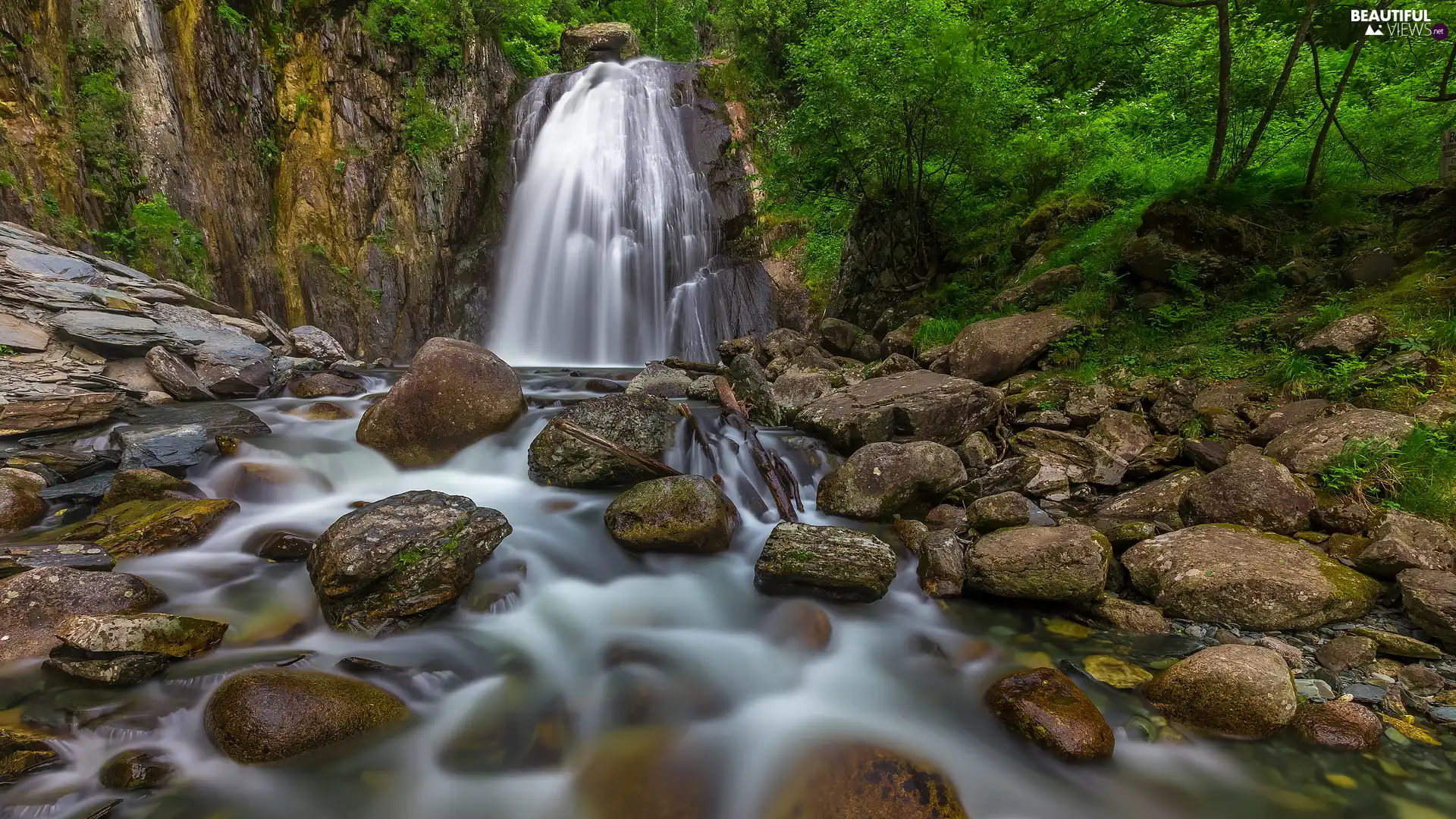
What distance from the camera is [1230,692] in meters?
2.88

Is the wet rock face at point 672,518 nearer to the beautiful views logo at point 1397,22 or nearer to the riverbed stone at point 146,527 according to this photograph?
the riverbed stone at point 146,527

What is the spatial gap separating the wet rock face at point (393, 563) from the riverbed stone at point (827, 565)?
2.13 meters

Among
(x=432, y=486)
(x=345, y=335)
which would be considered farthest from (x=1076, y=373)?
(x=345, y=335)

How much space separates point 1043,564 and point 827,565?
1442mm

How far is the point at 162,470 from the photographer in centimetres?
505

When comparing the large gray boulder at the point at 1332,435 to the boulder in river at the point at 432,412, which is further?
the boulder in river at the point at 432,412

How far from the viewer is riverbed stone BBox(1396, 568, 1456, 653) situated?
2.99 metres

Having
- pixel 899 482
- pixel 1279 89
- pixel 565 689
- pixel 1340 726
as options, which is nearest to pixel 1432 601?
pixel 1340 726

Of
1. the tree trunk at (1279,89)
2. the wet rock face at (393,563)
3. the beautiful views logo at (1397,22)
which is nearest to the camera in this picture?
the wet rock face at (393,563)

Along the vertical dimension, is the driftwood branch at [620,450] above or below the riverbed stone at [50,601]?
above

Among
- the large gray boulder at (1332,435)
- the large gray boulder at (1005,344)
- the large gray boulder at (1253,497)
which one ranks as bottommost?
the large gray boulder at (1253,497)

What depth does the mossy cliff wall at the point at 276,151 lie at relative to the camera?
31.9ft

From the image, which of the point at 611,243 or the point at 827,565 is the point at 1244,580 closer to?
the point at 827,565

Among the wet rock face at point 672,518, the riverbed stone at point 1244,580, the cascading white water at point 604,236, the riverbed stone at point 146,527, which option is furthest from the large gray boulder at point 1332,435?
the cascading white water at point 604,236
